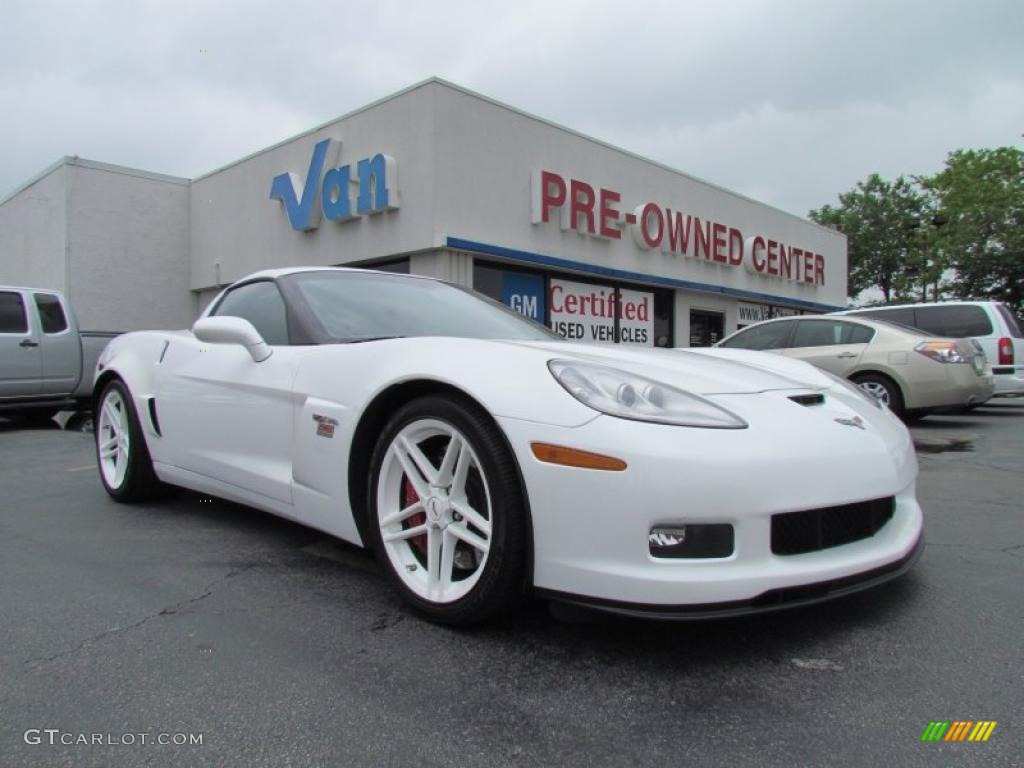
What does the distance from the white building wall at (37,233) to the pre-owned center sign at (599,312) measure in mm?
9778

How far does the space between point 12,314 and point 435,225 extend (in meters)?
5.46

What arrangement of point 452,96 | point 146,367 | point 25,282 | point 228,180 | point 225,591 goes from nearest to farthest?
point 225,591, point 146,367, point 452,96, point 228,180, point 25,282

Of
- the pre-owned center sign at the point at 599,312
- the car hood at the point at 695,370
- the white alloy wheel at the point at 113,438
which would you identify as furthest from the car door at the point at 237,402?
the pre-owned center sign at the point at 599,312

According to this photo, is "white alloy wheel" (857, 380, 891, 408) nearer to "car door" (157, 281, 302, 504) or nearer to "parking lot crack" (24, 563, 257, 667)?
"car door" (157, 281, 302, 504)

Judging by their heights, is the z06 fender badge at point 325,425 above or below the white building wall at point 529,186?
below

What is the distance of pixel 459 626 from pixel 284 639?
539mm

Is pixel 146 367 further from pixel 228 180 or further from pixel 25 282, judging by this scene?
pixel 25 282

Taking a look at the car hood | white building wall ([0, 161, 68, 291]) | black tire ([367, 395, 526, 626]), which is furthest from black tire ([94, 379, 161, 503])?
white building wall ([0, 161, 68, 291])

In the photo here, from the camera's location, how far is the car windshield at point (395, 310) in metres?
3.01

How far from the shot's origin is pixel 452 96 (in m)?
10.7

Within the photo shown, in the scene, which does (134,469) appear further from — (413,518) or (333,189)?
(333,189)

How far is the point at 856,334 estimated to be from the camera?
8195 millimetres

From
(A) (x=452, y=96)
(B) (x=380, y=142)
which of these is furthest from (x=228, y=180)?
(A) (x=452, y=96)

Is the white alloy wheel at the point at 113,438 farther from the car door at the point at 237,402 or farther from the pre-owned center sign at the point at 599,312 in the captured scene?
the pre-owned center sign at the point at 599,312
